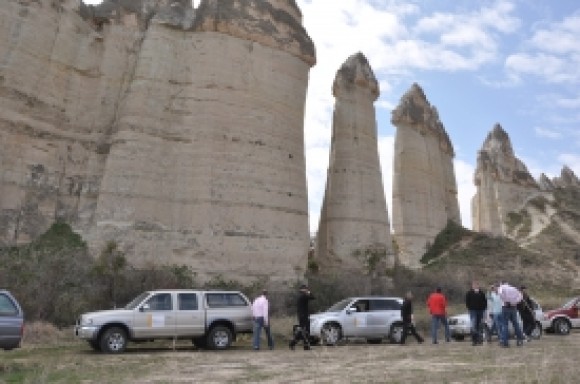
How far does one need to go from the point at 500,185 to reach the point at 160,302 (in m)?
54.1

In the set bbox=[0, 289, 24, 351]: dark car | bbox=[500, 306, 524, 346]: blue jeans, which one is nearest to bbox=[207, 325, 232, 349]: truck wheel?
bbox=[0, 289, 24, 351]: dark car

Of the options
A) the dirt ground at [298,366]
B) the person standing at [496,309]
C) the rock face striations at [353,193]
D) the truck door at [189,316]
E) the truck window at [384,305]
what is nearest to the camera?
the dirt ground at [298,366]

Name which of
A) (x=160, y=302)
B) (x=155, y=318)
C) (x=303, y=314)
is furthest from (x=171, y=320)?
(x=303, y=314)

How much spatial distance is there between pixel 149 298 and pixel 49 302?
7712mm

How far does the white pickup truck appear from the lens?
15.3 meters

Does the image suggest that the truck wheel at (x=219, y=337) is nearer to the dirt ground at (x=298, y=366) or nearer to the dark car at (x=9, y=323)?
the dirt ground at (x=298, y=366)

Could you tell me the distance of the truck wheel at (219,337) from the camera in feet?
53.5

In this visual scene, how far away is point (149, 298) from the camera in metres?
16.0

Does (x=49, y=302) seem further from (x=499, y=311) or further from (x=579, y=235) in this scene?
(x=579, y=235)

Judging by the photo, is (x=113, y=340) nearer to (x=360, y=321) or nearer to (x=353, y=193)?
(x=360, y=321)

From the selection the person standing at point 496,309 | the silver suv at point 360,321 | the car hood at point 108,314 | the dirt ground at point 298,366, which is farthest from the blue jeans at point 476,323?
the car hood at point 108,314

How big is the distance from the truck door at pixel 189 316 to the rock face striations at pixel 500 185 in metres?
51.5

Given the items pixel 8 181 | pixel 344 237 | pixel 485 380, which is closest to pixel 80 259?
pixel 8 181

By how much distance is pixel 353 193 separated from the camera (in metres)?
36.4
